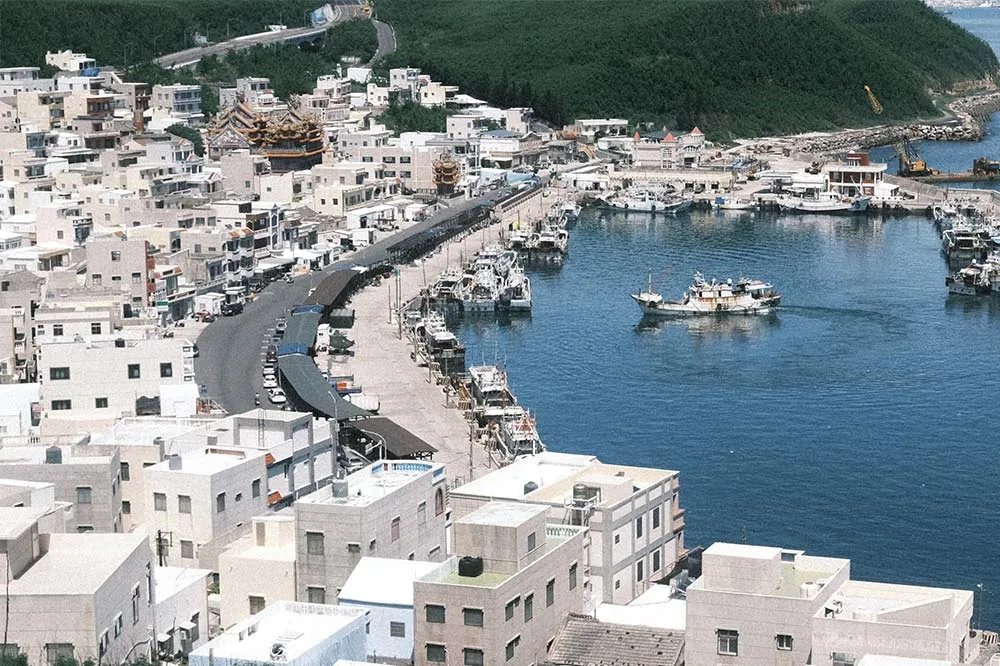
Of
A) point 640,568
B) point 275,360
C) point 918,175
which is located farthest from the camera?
point 918,175

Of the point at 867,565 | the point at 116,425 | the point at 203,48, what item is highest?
the point at 203,48

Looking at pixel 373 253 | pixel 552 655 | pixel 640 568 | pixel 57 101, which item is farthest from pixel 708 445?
pixel 57 101

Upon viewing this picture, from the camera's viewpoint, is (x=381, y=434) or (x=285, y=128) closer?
(x=381, y=434)

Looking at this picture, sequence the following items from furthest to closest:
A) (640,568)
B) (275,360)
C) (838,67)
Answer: (838,67) < (275,360) < (640,568)

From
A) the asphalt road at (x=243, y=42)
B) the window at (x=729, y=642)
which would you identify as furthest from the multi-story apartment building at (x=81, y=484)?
the asphalt road at (x=243, y=42)

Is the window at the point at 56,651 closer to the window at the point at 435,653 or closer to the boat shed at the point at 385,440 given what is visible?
the window at the point at 435,653

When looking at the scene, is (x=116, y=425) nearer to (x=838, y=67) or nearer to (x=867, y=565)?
(x=867, y=565)

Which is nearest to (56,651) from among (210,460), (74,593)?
(74,593)
